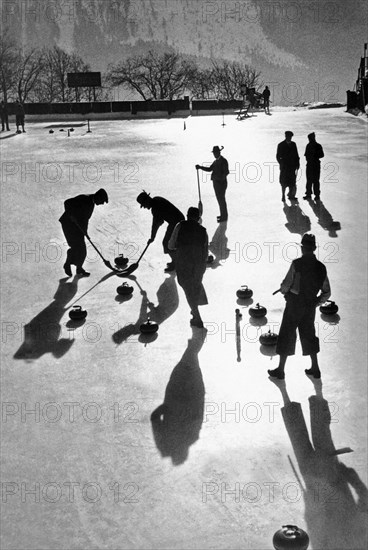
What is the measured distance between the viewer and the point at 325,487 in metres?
6.15

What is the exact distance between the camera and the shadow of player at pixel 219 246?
12717 mm

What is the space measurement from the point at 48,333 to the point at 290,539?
518 cm

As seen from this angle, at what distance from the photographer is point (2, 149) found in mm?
28031

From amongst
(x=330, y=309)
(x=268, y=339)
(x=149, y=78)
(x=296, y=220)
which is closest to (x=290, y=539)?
(x=268, y=339)

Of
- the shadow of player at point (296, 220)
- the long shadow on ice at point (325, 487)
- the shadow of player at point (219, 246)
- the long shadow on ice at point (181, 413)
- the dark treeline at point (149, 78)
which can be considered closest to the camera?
the long shadow on ice at point (325, 487)

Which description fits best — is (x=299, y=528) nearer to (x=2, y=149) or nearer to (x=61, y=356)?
(x=61, y=356)

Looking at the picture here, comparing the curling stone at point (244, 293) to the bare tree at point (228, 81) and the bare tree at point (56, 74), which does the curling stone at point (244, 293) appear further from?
the bare tree at point (56, 74)

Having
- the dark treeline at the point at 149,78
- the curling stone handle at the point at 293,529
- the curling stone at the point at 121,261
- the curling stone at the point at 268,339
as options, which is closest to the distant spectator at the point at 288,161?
the curling stone at the point at 121,261

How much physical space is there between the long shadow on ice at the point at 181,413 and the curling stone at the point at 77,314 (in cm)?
187

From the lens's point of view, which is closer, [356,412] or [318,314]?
[356,412]

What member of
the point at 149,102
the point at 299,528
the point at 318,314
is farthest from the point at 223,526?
the point at 149,102

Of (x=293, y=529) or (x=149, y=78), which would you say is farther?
(x=149, y=78)

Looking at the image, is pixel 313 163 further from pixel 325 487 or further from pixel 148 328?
pixel 325 487

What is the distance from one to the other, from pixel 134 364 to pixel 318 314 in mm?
2589
